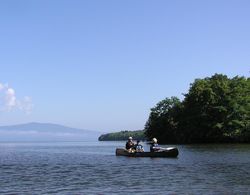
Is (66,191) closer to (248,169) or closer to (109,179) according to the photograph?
(109,179)

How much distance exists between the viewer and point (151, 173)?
131ft

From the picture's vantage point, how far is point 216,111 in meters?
114

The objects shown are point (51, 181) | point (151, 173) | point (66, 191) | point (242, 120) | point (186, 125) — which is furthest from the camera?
point (186, 125)

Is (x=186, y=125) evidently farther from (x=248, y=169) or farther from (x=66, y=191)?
(x=66, y=191)

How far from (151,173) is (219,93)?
257ft

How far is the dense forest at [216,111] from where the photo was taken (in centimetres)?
11156

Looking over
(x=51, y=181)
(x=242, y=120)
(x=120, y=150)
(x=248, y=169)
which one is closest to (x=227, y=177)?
(x=248, y=169)

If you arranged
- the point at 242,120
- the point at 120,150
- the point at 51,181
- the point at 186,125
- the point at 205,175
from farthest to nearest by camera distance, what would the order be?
the point at 186,125 < the point at 242,120 < the point at 120,150 < the point at 205,175 < the point at 51,181

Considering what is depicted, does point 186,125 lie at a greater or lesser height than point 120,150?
greater

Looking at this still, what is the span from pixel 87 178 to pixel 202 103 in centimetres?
8407

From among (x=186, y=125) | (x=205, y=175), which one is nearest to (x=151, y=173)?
(x=205, y=175)

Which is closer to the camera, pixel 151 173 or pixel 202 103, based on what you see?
pixel 151 173

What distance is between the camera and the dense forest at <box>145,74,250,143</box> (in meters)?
112

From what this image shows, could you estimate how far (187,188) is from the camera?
2938 cm
